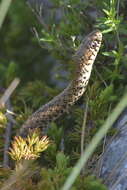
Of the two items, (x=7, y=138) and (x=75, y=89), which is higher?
(x=75, y=89)

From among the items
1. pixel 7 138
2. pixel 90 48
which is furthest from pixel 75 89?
pixel 7 138

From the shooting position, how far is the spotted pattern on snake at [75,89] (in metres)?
2.66

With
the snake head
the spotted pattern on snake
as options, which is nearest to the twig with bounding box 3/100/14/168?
the spotted pattern on snake

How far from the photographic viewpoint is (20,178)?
219 centimetres

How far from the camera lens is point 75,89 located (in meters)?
2.71

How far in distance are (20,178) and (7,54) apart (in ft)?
8.43

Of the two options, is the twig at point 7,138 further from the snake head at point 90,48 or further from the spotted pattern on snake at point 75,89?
the snake head at point 90,48

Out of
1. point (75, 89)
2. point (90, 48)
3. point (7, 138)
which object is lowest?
point (7, 138)

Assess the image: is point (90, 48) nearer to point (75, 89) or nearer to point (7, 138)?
point (75, 89)

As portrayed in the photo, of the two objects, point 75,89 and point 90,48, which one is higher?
point 90,48

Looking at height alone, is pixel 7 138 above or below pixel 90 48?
below

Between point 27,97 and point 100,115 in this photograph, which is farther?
point 27,97

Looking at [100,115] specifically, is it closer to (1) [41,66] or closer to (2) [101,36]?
(2) [101,36]

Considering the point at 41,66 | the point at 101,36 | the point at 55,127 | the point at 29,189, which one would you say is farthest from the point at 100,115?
the point at 41,66
